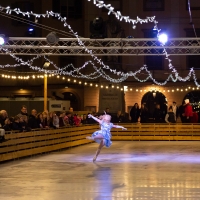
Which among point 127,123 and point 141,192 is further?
point 127,123

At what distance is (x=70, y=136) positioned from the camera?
25188mm

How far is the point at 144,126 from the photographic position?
31.9 meters

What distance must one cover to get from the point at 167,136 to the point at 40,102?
27.9 feet

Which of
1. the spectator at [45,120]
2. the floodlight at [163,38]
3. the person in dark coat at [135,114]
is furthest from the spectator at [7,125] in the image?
the person in dark coat at [135,114]

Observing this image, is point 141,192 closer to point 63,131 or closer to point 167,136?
point 63,131

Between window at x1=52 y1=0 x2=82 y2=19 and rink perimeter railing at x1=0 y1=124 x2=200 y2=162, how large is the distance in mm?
14783

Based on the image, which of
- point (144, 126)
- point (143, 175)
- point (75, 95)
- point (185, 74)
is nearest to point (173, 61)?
point (185, 74)

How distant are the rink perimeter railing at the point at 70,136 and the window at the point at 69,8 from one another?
1478 centimetres

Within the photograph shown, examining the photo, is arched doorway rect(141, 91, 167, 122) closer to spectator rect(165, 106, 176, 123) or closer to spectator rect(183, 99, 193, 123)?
spectator rect(165, 106, 176, 123)

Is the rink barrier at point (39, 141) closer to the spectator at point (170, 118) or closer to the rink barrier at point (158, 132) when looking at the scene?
the rink barrier at point (158, 132)

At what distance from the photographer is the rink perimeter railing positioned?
1883cm

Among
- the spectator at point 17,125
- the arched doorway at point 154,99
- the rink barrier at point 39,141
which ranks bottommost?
the rink barrier at point 39,141

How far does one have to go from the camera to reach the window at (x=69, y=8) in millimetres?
43094

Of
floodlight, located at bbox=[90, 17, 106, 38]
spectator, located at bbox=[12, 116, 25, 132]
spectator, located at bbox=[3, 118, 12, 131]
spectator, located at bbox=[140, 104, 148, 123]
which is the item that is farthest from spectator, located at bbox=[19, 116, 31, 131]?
spectator, located at bbox=[140, 104, 148, 123]
